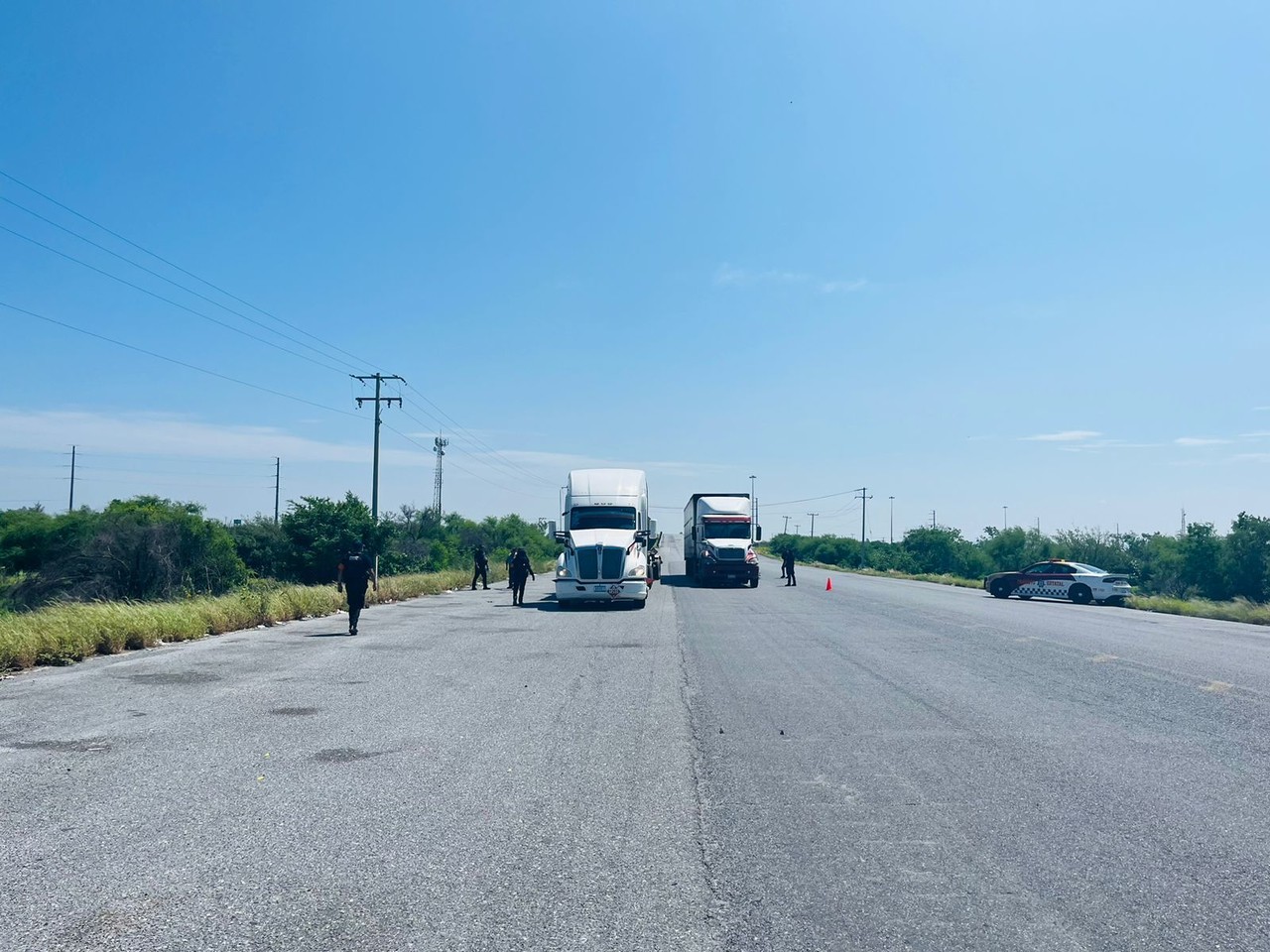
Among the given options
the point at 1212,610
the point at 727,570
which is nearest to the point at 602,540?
the point at 727,570

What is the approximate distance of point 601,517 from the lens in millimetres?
27953

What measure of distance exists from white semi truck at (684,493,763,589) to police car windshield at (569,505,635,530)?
910cm

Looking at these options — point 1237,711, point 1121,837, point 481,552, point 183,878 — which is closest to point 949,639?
point 1237,711

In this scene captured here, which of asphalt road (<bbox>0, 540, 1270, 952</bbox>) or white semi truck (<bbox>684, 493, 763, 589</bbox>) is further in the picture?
white semi truck (<bbox>684, 493, 763, 589</bbox>)

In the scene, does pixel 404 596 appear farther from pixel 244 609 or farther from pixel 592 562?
pixel 244 609

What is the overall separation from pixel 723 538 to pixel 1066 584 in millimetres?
12535

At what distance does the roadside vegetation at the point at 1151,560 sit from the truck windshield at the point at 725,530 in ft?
18.8

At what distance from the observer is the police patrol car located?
31.7 m

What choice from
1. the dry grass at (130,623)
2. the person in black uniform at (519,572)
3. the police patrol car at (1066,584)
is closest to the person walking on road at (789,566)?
the police patrol car at (1066,584)

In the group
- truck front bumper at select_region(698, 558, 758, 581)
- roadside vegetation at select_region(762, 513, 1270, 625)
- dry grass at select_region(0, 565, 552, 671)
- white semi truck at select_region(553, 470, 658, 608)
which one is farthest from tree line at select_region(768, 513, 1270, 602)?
dry grass at select_region(0, 565, 552, 671)

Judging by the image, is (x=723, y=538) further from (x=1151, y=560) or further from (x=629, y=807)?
(x=1151, y=560)

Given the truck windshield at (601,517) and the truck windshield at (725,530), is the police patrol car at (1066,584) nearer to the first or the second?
the truck windshield at (725,530)

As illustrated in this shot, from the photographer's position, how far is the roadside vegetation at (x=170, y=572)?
556 inches

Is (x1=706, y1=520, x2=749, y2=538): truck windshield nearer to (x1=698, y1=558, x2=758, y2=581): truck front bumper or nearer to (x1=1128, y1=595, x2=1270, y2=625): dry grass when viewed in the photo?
(x1=698, y1=558, x2=758, y2=581): truck front bumper
